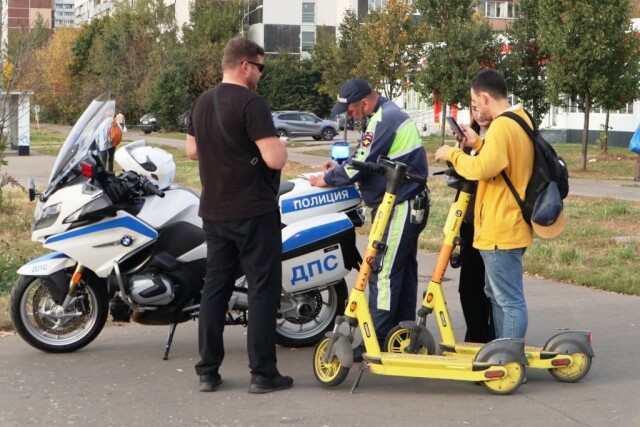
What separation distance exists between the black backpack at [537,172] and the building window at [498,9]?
7900 cm

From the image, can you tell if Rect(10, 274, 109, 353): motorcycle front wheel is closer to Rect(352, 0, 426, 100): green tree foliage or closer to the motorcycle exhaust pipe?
the motorcycle exhaust pipe

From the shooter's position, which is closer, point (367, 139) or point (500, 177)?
point (500, 177)

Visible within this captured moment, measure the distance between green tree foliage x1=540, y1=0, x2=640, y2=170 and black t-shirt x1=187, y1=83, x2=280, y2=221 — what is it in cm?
2218

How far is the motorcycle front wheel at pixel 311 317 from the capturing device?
23.6 ft

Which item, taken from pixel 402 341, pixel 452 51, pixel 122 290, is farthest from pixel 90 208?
pixel 452 51

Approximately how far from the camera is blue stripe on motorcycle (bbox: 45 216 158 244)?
674 centimetres

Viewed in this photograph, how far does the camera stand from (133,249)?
680 centimetres

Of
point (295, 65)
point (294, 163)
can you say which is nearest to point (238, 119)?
point (294, 163)

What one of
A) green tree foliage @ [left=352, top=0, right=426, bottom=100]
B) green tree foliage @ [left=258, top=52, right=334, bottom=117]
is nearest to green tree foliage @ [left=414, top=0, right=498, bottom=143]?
green tree foliage @ [left=352, top=0, right=426, bottom=100]

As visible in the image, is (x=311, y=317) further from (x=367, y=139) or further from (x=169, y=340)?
(x=367, y=139)

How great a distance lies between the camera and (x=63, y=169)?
22.9 feet

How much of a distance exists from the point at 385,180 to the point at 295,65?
62.6m

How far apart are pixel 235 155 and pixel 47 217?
161 centimetres

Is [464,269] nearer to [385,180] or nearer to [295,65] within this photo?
[385,180]
